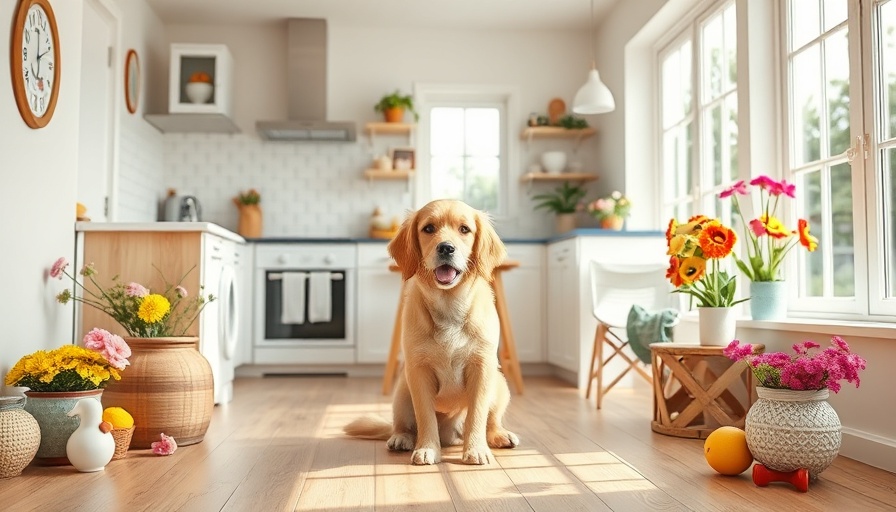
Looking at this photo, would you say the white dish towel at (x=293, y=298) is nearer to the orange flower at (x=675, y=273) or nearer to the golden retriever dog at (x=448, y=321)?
the golden retriever dog at (x=448, y=321)

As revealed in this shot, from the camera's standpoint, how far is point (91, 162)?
4828 millimetres

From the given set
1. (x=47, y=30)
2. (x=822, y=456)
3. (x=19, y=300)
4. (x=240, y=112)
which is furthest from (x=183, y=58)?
(x=822, y=456)

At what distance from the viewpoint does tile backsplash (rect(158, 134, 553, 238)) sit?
6.28 meters

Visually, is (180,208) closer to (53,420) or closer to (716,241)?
(53,420)

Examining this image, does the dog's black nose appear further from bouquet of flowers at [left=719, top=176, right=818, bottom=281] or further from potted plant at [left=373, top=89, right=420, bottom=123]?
potted plant at [left=373, top=89, right=420, bottom=123]

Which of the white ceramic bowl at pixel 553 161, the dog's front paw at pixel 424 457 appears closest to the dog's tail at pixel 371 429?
the dog's front paw at pixel 424 457

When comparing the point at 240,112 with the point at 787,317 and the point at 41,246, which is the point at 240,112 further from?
the point at 787,317

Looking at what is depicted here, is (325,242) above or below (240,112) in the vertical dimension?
below

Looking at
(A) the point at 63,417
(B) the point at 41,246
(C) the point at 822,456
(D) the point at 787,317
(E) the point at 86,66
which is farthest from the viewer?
(E) the point at 86,66

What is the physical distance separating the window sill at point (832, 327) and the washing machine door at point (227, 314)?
2575 millimetres

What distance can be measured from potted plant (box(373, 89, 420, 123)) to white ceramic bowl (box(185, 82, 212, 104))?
1.28 metres

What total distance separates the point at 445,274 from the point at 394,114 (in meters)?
3.75

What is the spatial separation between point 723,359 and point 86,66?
3.88 m

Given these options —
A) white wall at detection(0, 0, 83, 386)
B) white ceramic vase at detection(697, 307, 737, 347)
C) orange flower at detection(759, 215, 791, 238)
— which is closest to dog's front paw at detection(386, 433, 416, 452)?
white ceramic vase at detection(697, 307, 737, 347)
